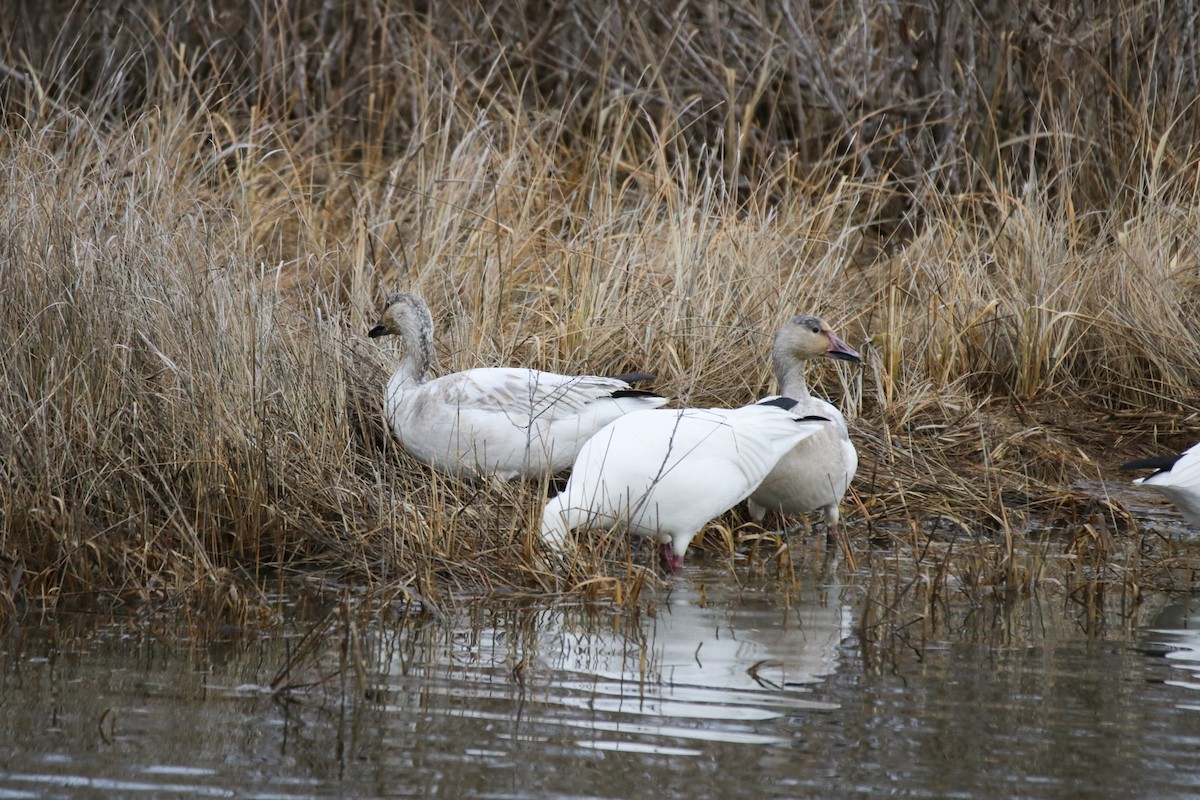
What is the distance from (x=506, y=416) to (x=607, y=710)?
7.21ft

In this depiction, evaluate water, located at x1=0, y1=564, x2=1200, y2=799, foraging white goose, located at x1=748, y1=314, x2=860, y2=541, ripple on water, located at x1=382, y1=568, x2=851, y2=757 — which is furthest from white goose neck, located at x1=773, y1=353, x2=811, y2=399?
water, located at x1=0, y1=564, x2=1200, y2=799

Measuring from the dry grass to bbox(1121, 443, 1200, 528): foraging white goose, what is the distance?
32 cm

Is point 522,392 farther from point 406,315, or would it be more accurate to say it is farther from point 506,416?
point 406,315

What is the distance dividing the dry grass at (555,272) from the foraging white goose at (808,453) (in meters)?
0.21

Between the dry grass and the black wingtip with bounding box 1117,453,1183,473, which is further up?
the dry grass

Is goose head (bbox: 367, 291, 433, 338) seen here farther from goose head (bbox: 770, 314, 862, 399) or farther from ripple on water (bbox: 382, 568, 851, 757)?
ripple on water (bbox: 382, 568, 851, 757)

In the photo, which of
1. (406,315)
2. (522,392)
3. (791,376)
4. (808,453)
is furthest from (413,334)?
(808,453)

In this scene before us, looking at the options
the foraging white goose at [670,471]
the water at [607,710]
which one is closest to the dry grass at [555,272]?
the foraging white goose at [670,471]

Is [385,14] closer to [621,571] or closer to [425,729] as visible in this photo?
[621,571]

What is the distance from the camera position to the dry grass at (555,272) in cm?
513

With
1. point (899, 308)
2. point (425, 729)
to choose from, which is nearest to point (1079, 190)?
point (899, 308)

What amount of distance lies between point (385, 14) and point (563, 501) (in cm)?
566

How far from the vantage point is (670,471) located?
5.16m

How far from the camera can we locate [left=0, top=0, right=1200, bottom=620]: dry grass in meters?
5.13
